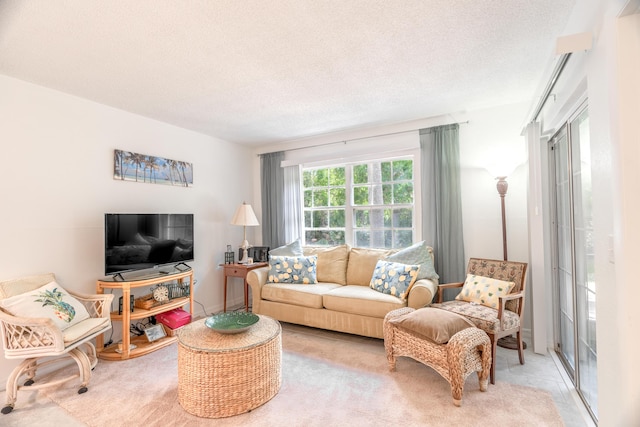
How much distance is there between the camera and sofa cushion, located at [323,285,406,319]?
2.92 metres

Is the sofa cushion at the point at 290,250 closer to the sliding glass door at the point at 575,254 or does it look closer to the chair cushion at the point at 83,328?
the chair cushion at the point at 83,328

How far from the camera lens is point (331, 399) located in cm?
211

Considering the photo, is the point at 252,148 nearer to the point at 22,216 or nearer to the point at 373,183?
Result: the point at 373,183

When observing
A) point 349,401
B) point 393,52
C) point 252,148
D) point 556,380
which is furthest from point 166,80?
point 556,380

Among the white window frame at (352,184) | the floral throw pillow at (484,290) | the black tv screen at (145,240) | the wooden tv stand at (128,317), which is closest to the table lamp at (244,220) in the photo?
the black tv screen at (145,240)

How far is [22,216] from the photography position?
2512mm

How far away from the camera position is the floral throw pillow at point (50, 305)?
7.14ft

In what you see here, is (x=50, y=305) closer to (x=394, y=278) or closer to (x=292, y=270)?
(x=292, y=270)

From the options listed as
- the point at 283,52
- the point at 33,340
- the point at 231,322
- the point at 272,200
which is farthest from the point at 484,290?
the point at 33,340

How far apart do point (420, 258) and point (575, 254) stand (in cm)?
140

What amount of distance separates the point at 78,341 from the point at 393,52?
10.3 feet

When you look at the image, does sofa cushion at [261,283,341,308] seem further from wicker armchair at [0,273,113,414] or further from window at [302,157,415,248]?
wicker armchair at [0,273,113,414]

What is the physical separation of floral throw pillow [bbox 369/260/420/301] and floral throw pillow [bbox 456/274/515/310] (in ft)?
1.60

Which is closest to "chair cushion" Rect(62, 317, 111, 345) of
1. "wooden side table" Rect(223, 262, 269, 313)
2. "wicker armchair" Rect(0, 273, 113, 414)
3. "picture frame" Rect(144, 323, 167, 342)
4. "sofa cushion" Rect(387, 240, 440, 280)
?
"wicker armchair" Rect(0, 273, 113, 414)
